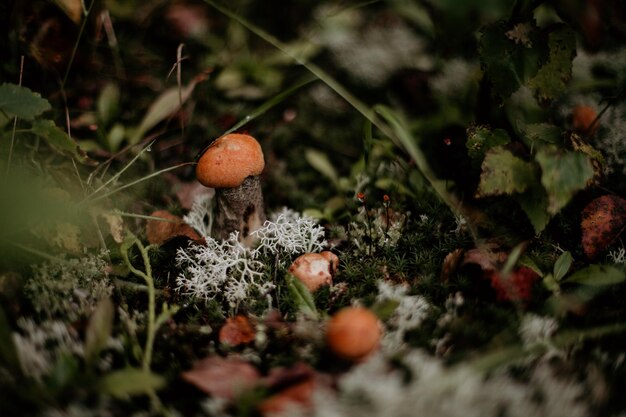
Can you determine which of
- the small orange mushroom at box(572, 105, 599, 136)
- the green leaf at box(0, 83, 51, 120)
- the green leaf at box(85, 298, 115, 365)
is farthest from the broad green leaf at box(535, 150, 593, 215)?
the green leaf at box(0, 83, 51, 120)

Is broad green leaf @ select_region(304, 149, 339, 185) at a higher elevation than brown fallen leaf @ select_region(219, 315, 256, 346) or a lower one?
higher

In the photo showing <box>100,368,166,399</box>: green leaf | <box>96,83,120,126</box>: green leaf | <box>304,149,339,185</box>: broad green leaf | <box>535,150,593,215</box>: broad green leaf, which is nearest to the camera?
<box>100,368,166,399</box>: green leaf

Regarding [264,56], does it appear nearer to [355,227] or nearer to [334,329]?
[355,227]

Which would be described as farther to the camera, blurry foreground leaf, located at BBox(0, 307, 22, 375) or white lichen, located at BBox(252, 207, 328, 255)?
white lichen, located at BBox(252, 207, 328, 255)

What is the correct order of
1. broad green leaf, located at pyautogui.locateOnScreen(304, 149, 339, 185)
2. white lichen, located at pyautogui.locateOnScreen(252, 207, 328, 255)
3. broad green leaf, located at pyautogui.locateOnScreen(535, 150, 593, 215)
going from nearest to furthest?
→ broad green leaf, located at pyautogui.locateOnScreen(535, 150, 593, 215) → white lichen, located at pyautogui.locateOnScreen(252, 207, 328, 255) → broad green leaf, located at pyautogui.locateOnScreen(304, 149, 339, 185)

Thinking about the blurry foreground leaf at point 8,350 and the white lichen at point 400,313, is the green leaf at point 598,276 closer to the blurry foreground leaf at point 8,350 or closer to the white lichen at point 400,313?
the white lichen at point 400,313

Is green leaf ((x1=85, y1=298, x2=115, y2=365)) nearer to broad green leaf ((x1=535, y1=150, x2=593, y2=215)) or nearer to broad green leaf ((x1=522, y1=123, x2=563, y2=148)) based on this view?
broad green leaf ((x1=535, y1=150, x2=593, y2=215))
